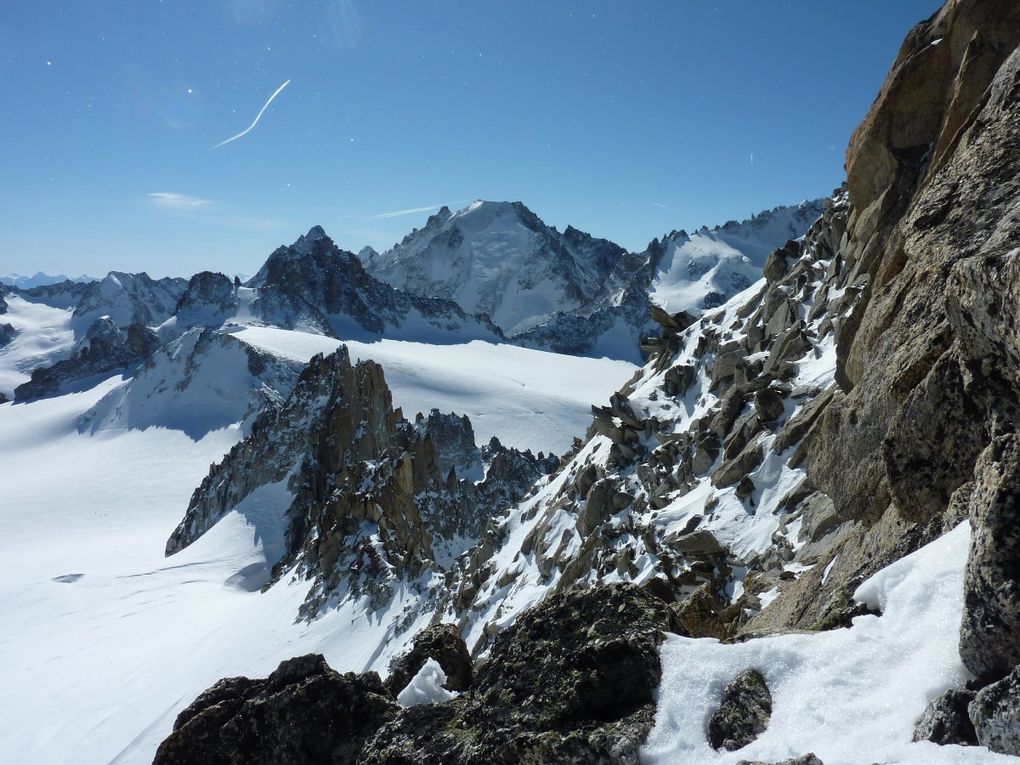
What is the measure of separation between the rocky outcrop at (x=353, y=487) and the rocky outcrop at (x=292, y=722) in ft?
72.5

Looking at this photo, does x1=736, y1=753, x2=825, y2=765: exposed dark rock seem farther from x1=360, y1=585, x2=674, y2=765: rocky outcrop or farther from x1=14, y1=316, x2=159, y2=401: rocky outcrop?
x1=14, y1=316, x2=159, y2=401: rocky outcrop

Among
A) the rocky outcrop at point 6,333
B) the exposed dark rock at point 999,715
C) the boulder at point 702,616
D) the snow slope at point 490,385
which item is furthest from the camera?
the rocky outcrop at point 6,333

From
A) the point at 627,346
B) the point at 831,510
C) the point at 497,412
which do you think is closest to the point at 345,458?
the point at 497,412

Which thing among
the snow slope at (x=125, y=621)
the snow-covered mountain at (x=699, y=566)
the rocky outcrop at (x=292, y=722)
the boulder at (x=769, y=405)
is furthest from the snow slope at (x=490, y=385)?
the rocky outcrop at (x=292, y=722)

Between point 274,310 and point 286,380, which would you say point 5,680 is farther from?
point 274,310

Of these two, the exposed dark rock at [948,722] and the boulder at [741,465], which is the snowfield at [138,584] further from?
the exposed dark rock at [948,722]

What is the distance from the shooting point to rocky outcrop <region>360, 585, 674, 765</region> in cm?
511

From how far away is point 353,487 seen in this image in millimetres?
41250

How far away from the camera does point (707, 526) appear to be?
14148 mm

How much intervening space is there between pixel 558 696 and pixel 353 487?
1473 inches

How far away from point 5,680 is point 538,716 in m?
34.8

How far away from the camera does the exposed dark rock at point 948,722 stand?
11.6 ft

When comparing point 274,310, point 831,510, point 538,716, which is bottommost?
point 538,716

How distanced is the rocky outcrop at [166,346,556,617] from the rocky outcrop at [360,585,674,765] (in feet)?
78.6
